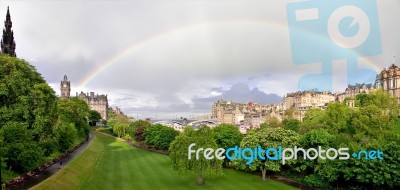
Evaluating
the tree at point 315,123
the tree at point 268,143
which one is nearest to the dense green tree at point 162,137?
the tree at point 315,123

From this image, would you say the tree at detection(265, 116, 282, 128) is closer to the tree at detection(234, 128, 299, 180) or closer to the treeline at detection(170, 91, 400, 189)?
the treeline at detection(170, 91, 400, 189)

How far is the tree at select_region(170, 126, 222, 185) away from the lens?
42.1 m

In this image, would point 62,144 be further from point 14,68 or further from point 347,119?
point 347,119

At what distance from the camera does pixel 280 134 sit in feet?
163

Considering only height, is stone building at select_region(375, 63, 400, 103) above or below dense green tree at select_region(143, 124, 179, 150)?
above

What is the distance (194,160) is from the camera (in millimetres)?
41938

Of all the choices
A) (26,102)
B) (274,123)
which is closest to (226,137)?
(26,102)

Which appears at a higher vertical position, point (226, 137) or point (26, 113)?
point (26, 113)

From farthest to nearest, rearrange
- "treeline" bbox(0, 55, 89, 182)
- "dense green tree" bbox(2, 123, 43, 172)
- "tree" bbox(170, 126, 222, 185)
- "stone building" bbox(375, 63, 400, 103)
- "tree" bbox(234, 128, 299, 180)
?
"stone building" bbox(375, 63, 400, 103)
"tree" bbox(234, 128, 299, 180)
"tree" bbox(170, 126, 222, 185)
"treeline" bbox(0, 55, 89, 182)
"dense green tree" bbox(2, 123, 43, 172)

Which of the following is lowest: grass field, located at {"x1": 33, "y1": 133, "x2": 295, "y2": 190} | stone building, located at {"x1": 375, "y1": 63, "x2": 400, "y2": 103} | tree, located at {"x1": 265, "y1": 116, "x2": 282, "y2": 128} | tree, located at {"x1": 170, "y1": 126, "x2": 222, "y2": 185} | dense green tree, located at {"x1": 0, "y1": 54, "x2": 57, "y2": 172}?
grass field, located at {"x1": 33, "y1": 133, "x2": 295, "y2": 190}

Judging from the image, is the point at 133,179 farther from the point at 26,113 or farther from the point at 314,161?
the point at 314,161

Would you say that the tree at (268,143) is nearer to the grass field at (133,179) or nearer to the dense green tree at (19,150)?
the grass field at (133,179)

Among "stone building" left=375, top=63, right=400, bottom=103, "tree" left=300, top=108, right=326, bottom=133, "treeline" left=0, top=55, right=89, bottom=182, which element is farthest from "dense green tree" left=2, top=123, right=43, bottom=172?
"stone building" left=375, top=63, right=400, bottom=103

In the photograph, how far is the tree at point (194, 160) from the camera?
4206cm
